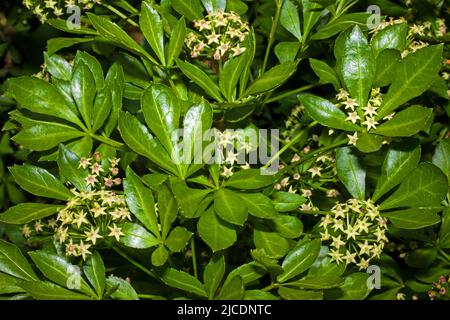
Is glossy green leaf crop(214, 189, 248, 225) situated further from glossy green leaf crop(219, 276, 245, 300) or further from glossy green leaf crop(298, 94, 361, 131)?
glossy green leaf crop(298, 94, 361, 131)

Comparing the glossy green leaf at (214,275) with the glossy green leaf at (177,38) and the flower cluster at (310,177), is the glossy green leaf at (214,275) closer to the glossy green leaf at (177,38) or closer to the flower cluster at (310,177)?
the flower cluster at (310,177)

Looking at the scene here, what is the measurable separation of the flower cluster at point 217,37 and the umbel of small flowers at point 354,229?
1.35ft

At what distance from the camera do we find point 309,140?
1.65 metres

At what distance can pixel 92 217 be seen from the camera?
4.14 feet

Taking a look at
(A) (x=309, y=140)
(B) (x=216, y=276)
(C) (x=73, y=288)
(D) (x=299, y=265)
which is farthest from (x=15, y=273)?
(A) (x=309, y=140)

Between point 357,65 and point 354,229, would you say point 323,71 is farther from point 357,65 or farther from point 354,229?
point 354,229

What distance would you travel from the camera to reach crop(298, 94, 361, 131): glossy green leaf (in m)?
1.24

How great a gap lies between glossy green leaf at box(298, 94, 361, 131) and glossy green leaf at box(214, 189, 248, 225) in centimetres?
25

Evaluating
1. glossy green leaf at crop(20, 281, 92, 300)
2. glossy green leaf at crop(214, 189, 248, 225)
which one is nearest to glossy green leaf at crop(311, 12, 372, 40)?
glossy green leaf at crop(214, 189, 248, 225)

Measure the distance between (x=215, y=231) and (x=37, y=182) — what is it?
43 centimetres

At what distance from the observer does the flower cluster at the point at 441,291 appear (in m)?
1.45

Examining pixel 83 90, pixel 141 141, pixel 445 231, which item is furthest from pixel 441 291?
pixel 83 90

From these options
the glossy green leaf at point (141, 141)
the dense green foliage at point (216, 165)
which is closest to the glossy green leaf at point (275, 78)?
the dense green foliage at point (216, 165)

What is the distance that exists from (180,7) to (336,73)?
0.39 metres
